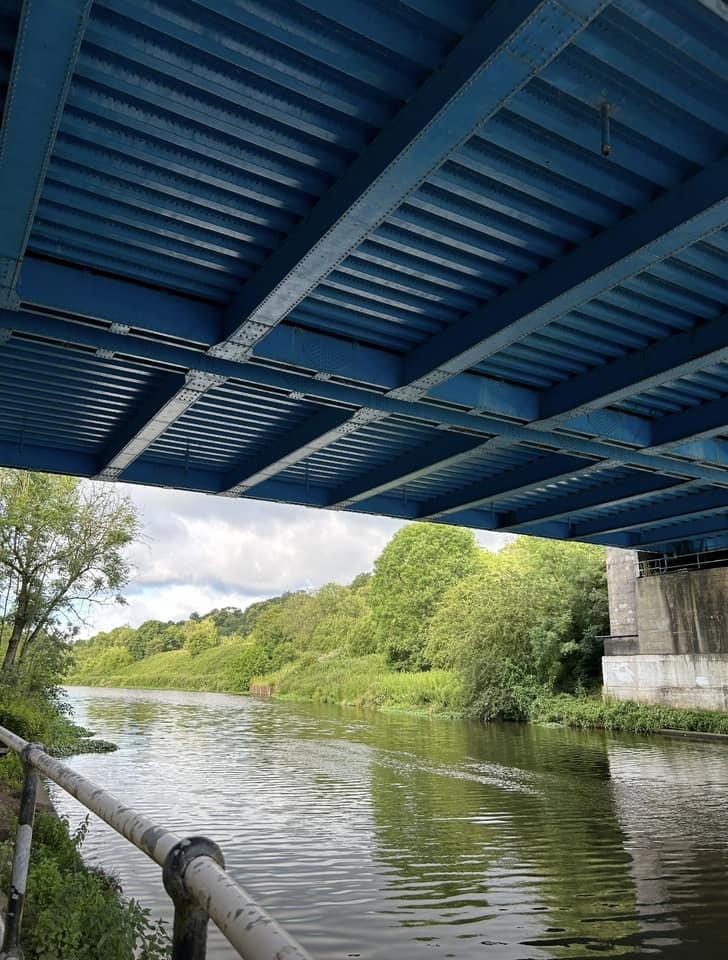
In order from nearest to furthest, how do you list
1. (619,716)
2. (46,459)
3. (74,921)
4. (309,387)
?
(74,921), (309,387), (46,459), (619,716)

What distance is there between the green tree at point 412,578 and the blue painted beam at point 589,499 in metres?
33.0

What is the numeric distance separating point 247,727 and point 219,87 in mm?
26236

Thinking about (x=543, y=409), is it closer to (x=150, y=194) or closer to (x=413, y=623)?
(x=150, y=194)

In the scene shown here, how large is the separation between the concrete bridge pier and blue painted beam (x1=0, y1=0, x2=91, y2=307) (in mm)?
19682

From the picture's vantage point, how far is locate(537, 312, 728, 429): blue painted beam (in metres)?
8.37

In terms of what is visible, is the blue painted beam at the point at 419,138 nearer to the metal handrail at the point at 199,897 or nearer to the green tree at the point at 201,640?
the metal handrail at the point at 199,897

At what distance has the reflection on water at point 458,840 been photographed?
620 cm

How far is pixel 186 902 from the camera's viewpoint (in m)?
1.49

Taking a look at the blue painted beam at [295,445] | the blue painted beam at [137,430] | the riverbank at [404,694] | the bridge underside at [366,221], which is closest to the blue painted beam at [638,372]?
the bridge underside at [366,221]

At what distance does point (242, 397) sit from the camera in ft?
35.4

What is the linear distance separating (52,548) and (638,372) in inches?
Result: 680

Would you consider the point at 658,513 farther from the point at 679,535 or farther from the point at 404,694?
the point at 404,694

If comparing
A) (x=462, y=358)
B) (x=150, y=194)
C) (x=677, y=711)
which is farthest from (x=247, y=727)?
(x=150, y=194)

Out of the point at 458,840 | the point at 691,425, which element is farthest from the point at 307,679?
the point at 691,425
